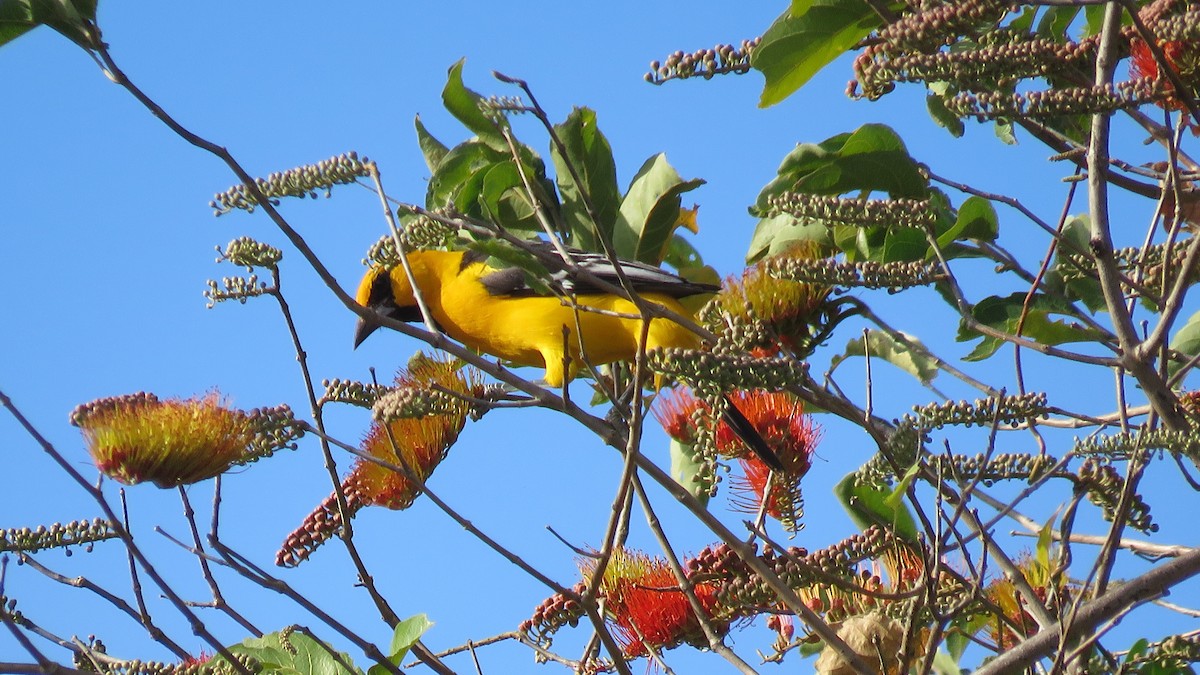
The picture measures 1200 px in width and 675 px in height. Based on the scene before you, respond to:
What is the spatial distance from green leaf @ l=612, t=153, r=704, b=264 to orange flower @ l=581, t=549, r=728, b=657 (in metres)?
1.06

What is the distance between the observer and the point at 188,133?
6.75 feet

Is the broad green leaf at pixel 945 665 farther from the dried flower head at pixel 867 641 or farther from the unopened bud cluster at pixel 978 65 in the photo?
the unopened bud cluster at pixel 978 65

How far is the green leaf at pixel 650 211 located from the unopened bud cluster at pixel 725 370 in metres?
1.63

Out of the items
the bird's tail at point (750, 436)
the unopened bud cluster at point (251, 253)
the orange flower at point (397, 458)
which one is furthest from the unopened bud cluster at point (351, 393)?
the bird's tail at point (750, 436)

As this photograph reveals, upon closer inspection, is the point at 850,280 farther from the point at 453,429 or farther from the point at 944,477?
the point at 453,429

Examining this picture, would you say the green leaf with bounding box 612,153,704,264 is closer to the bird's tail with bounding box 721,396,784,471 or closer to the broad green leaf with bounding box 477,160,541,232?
the broad green leaf with bounding box 477,160,541,232

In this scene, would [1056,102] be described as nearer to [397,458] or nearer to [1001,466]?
[1001,466]

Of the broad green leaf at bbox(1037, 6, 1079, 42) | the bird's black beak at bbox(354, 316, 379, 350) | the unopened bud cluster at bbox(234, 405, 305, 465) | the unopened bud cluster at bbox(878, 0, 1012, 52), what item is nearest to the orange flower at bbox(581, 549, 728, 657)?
the unopened bud cluster at bbox(234, 405, 305, 465)

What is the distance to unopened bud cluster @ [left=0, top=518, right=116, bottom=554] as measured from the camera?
8.43 ft

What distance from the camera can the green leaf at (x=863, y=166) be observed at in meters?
3.12

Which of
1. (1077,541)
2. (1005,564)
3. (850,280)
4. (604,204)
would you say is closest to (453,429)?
(604,204)

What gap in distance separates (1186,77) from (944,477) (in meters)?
1.16

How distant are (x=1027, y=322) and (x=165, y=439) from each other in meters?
2.18

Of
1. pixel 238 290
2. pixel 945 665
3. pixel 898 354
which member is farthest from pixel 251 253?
pixel 945 665
